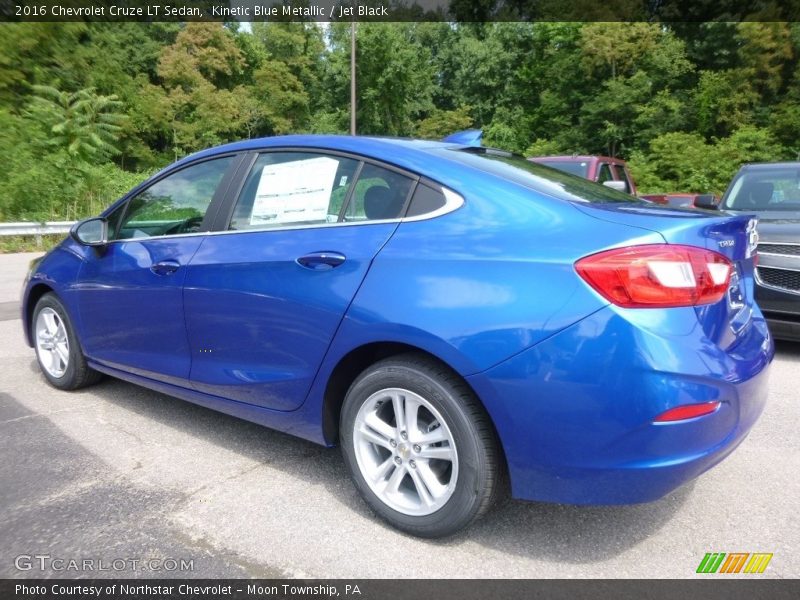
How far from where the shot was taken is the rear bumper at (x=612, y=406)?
80.6 inches

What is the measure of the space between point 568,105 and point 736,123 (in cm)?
1068

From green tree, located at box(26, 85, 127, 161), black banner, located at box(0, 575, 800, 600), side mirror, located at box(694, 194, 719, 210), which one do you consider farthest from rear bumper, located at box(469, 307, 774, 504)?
green tree, located at box(26, 85, 127, 161)

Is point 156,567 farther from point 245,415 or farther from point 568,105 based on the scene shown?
point 568,105

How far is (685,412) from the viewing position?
2074mm

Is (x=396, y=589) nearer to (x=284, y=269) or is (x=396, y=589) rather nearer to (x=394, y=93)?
(x=284, y=269)

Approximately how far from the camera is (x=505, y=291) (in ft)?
7.23

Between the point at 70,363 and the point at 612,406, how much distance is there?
3.65 meters

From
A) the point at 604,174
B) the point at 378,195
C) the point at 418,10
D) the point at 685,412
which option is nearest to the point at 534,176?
the point at 378,195

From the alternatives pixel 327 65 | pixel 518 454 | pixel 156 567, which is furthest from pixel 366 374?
pixel 327 65

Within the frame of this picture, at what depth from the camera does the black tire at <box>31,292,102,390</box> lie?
4.18 metres

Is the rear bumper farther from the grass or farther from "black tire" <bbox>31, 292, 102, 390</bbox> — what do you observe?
the grass

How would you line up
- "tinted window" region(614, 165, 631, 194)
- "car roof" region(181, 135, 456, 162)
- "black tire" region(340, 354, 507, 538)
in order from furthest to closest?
"tinted window" region(614, 165, 631, 194), "car roof" region(181, 135, 456, 162), "black tire" region(340, 354, 507, 538)

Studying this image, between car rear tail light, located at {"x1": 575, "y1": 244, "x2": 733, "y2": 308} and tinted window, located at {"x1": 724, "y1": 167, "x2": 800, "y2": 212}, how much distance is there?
473cm

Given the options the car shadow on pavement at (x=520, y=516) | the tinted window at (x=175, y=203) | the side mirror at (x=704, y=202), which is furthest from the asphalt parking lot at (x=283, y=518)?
the side mirror at (x=704, y=202)
